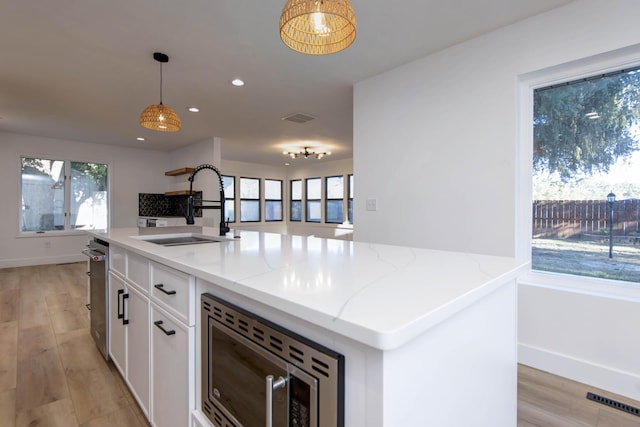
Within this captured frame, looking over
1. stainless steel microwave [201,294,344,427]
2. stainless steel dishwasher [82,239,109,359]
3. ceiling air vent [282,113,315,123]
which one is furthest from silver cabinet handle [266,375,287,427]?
ceiling air vent [282,113,315,123]

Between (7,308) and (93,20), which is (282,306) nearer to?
(93,20)

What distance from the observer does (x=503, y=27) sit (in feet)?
7.51

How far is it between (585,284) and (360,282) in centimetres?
212

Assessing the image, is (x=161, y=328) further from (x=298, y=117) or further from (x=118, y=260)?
(x=298, y=117)

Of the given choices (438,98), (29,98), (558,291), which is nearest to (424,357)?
(558,291)

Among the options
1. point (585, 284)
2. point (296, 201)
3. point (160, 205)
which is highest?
point (296, 201)

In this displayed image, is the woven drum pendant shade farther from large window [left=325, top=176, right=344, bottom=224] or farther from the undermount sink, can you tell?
large window [left=325, top=176, right=344, bottom=224]

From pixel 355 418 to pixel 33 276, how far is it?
6359 mm

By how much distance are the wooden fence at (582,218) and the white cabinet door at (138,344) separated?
2625 mm

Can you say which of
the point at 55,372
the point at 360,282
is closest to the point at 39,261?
the point at 55,372

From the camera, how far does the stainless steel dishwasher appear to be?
2164 mm

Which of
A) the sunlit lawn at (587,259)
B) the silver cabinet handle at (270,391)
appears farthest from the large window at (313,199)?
the silver cabinet handle at (270,391)

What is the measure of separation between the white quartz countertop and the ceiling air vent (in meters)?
3.32

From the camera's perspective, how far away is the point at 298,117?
14.8 ft
